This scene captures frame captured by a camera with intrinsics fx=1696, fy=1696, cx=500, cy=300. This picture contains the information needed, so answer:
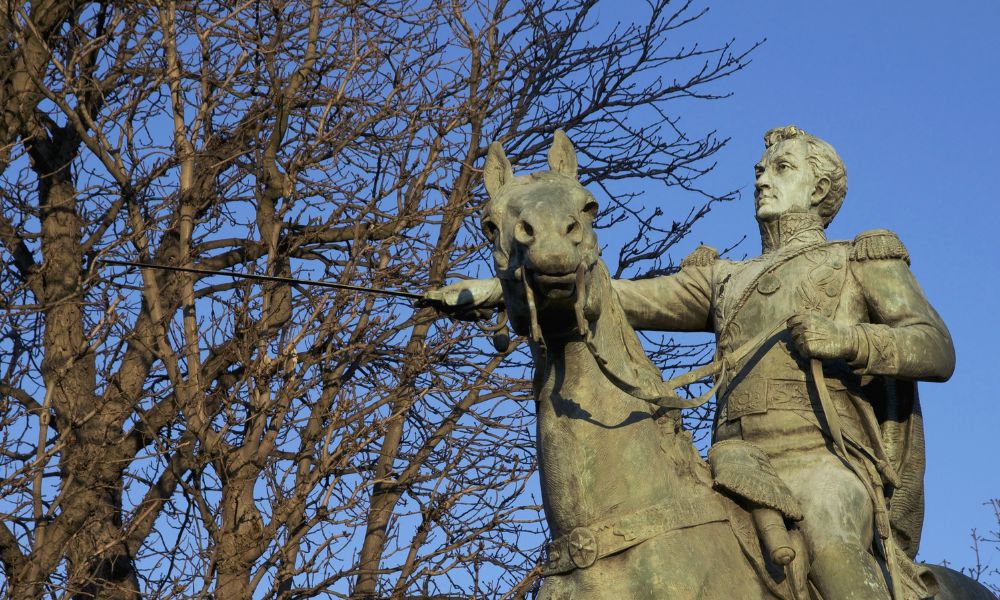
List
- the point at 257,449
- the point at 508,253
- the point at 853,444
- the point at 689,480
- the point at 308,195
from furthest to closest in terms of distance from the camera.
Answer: the point at 308,195 → the point at 257,449 → the point at 853,444 → the point at 689,480 → the point at 508,253

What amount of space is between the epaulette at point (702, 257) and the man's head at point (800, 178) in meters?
0.24

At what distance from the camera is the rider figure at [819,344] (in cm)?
570

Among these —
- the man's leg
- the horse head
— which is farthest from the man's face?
the horse head

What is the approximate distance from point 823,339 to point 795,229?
86cm

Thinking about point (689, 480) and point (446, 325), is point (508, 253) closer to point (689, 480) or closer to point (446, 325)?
point (689, 480)

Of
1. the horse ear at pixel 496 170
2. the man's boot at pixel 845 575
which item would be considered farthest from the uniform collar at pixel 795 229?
the horse ear at pixel 496 170

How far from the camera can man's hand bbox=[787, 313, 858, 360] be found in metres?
5.75

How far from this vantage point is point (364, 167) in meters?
14.3

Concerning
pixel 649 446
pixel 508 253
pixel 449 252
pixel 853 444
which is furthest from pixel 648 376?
pixel 449 252

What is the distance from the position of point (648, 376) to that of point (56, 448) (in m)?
7.68

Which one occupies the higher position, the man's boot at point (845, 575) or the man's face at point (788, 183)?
the man's face at point (788, 183)

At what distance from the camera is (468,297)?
223 inches

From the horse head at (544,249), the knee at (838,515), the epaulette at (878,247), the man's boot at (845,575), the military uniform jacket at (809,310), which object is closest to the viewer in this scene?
the horse head at (544,249)

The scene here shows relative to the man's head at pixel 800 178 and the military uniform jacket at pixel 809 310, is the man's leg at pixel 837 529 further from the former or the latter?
the man's head at pixel 800 178
